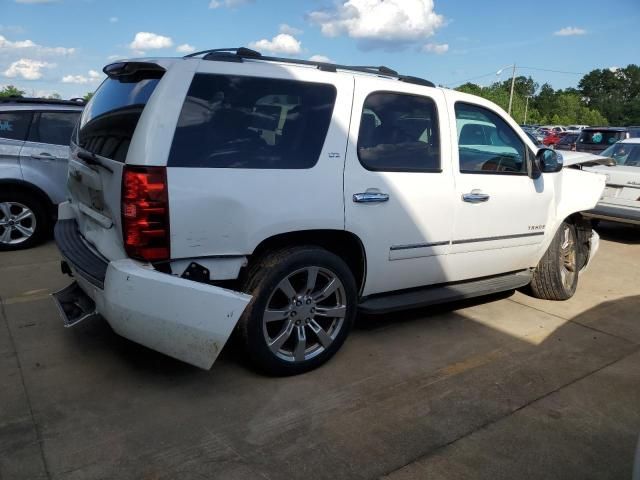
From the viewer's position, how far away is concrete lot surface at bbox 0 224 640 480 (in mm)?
2561

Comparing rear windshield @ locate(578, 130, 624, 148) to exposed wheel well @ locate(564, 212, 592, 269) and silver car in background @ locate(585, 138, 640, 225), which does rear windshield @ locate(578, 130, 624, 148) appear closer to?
silver car in background @ locate(585, 138, 640, 225)

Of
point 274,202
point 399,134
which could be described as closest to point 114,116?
point 274,202

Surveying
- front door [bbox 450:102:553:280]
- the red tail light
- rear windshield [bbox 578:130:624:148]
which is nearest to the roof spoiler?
the red tail light

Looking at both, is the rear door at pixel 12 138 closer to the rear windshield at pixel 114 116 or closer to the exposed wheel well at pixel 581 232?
the rear windshield at pixel 114 116

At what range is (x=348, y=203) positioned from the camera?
3.34 metres

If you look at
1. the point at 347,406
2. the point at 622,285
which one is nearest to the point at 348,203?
the point at 347,406

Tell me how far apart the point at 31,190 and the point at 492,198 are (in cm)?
519

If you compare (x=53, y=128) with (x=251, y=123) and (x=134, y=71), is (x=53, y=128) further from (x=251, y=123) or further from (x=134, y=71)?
(x=251, y=123)

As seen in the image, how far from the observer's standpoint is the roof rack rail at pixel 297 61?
3.11m

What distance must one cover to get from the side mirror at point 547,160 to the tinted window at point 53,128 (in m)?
5.23

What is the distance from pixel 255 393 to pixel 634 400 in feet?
7.64

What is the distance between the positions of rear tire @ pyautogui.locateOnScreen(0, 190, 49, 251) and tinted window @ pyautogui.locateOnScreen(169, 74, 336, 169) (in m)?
4.35

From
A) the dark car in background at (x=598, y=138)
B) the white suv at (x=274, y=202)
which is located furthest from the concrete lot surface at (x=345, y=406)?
the dark car in background at (x=598, y=138)

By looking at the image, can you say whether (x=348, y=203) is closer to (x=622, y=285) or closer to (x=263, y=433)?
(x=263, y=433)
